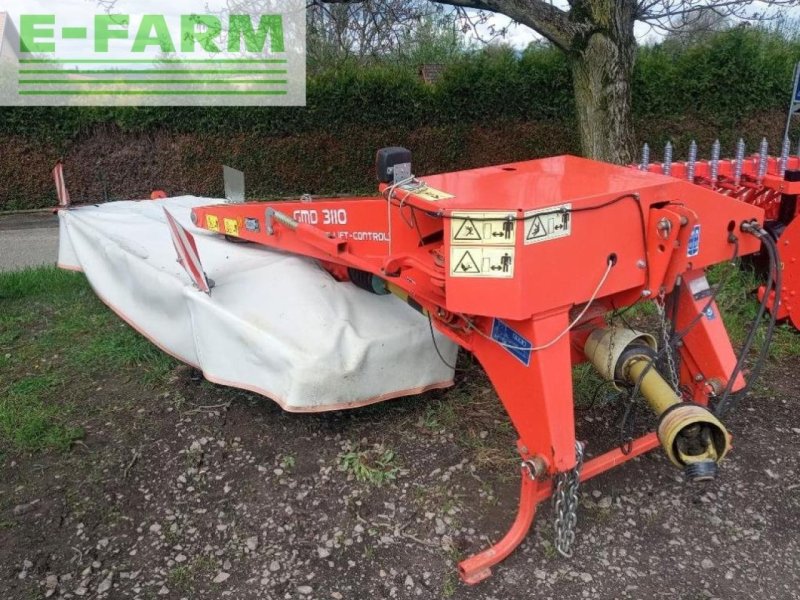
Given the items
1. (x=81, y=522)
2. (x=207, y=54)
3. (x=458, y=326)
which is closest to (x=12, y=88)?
(x=207, y=54)

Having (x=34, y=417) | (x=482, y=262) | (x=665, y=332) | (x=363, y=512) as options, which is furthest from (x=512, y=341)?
(x=34, y=417)

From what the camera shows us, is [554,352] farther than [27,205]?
No

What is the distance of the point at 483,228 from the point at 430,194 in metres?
0.38

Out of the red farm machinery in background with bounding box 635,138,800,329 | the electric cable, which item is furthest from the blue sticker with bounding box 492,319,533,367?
the red farm machinery in background with bounding box 635,138,800,329

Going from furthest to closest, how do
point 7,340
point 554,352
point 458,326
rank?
point 7,340 → point 458,326 → point 554,352

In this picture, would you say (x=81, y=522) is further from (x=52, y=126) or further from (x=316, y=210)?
(x=52, y=126)

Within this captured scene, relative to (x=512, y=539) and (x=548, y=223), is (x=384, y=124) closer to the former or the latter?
(x=548, y=223)

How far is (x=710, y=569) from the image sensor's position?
2424 millimetres

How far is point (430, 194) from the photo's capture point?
249 cm

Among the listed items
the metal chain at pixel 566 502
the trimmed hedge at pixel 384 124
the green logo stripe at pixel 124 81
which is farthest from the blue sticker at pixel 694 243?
the green logo stripe at pixel 124 81

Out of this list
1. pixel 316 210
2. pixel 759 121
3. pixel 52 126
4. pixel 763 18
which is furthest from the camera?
pixel 759 121

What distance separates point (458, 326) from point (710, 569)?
4.22ft

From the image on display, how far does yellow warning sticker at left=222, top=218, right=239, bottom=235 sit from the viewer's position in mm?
3922

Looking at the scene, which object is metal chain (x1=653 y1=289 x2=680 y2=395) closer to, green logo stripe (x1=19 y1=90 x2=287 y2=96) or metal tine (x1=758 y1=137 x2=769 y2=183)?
metal tine (x1=758 y1=137 x2=769 y2=183)
